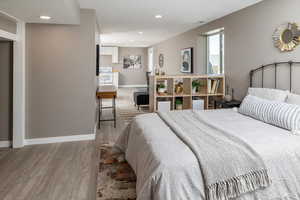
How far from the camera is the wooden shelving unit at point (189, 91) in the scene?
431cm

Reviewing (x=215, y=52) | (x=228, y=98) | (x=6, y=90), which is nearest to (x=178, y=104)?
(x=228, y=98)

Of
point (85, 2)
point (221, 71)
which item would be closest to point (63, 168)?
point (85, 2)

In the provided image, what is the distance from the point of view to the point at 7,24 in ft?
10.4

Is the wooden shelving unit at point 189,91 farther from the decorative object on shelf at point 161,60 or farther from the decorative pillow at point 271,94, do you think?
the decorative object on shelf at point 161,60

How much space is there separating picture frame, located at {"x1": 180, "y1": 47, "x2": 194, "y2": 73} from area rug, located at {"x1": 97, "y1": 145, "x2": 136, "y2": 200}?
3.77 meters

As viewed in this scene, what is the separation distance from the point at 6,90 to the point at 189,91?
10.9 ft

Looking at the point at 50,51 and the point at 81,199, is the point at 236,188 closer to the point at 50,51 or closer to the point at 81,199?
the point at 81,199

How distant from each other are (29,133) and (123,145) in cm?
184

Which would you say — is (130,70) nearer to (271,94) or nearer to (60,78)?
(60,78)

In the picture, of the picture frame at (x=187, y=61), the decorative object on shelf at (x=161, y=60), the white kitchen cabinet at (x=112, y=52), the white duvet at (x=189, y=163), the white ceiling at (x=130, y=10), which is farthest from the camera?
the white kitchen cabinet at (x=112, y=52)

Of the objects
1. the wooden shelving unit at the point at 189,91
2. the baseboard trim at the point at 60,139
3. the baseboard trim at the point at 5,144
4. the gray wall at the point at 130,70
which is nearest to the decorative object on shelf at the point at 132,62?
the gray wall at the point at 130,70

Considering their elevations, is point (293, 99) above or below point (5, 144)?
above

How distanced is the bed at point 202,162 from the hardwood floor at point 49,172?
2.46 ft

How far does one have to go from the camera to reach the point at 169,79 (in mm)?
4430
